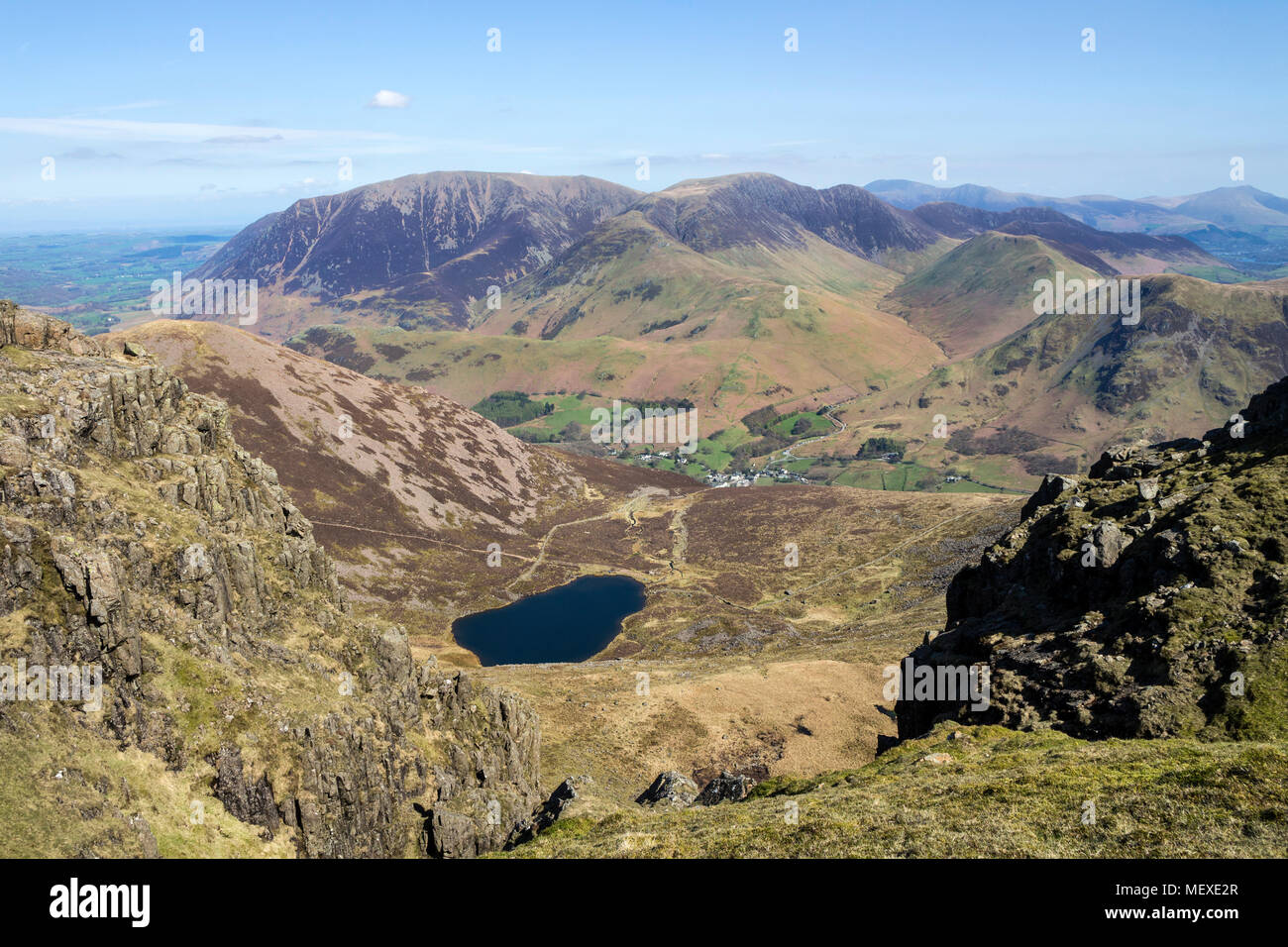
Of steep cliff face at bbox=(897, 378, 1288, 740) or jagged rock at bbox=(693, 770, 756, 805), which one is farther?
jagged rock at bbox=(693, 770, 756, 805)

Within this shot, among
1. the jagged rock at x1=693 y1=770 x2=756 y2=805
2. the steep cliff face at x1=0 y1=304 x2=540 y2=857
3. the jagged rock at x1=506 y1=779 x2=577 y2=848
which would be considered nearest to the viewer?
the steep cliff face at x1=0 y1=304 x2=540 y2=857

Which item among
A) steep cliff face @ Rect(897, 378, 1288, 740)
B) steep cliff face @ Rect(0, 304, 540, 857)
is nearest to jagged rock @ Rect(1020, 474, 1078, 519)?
steep cliff face @ Rect(897, 378, 1288, 740)

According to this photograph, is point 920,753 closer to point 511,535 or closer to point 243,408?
point 511,535

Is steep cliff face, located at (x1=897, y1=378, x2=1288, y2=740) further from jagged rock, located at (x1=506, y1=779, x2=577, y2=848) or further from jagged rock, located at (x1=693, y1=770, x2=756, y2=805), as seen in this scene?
jagged rock, located at (x1=506, y1=779, x2=577, y2=848)

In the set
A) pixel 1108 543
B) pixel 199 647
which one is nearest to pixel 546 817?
pixel 199 647

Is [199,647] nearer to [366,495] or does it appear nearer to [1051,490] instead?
[1051,490]

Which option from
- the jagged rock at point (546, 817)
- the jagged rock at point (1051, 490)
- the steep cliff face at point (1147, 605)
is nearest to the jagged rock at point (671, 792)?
the jagged rock at point (546, 817)
